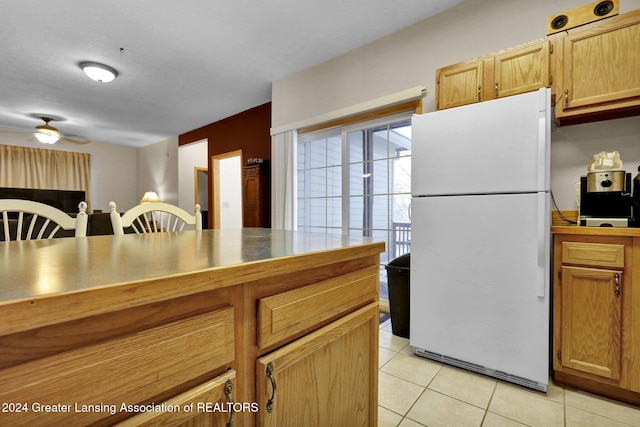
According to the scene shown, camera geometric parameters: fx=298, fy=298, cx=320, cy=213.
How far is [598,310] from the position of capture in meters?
1.53

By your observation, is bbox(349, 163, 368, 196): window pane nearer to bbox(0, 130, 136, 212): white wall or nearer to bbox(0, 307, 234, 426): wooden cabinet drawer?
bbox(0, 307, 234, 426): wooden cabinet drawer

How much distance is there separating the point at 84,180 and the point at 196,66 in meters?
5.35

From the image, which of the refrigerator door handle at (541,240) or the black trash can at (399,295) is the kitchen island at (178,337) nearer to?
the refrigerator door handle at (541,240)

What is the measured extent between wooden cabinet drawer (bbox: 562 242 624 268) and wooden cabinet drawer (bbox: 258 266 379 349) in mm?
1336

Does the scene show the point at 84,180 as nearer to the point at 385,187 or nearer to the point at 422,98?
the point at 385,187

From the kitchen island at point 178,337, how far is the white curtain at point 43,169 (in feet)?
25.4

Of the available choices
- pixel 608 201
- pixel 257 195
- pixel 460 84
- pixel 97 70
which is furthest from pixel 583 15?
pixel 97 70

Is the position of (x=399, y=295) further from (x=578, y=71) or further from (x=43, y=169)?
(x=43, y=169)

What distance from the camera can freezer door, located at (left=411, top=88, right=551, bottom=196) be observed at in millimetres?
1562

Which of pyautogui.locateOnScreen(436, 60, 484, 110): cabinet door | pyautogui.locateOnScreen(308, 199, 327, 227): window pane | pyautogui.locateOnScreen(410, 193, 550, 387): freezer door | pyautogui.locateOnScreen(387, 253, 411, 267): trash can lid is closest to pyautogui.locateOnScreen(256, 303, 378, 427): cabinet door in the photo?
pyautogui.locateOnScreen(410, 193, 550, 387): freezer door

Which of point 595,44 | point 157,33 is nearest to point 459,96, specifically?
point 595,44

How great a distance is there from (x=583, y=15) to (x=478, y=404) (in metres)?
2.22

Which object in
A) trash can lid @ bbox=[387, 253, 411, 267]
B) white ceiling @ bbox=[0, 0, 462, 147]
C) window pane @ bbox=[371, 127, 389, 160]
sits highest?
white ceiling @ bbox=[0, 0, 462, 147]

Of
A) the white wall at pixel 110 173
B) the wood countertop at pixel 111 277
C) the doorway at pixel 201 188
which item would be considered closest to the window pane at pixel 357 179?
the wood countertop at pixel 111 277
